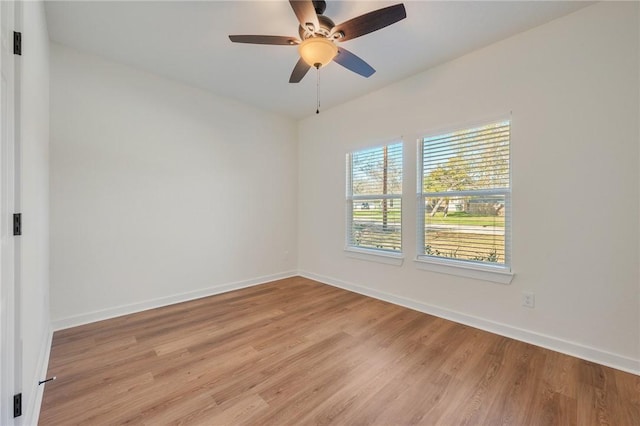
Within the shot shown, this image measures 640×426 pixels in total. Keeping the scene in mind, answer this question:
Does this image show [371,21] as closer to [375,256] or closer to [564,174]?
[564,174]

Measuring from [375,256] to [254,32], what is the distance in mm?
2837

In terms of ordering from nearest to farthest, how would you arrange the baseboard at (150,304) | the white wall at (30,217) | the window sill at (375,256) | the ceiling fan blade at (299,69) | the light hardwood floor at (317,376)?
1. the white wall at (30,217)
2. the light hardwood floor at (317,376)
3. the ceiling fan blade at (299,69)
4. the baseboard at (150,304)
5. the window sill at (375,256)

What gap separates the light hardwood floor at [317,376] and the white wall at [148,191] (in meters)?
0.52

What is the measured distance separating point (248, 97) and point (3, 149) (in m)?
3.01

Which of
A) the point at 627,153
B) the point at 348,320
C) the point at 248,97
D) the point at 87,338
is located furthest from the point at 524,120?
the point at 87,338

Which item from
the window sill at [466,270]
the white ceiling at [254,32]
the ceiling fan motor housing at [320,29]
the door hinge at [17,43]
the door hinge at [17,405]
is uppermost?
the white ceiling at [254,32]

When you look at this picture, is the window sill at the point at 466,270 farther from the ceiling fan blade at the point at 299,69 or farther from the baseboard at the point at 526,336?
the ceiling fan blade at the point at 299,69

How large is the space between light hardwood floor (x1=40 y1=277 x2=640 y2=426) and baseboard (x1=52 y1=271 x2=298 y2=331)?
0.12m

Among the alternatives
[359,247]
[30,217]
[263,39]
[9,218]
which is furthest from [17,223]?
[359,247]

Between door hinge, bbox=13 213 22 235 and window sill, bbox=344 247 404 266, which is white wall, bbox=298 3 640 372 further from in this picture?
door hinge, bbox=13 213 22 235

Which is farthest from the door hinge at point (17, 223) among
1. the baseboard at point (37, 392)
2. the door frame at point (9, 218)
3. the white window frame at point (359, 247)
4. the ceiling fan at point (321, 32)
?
the white window frame at point (359, 247)

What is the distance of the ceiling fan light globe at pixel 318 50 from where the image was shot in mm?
1988

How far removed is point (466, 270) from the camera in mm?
2762

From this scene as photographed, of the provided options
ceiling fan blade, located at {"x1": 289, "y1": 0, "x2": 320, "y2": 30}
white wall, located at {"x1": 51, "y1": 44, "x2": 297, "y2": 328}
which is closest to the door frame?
ceiling fan blade, located at {"x1": 289, "y1": 0, "x2": 320, "y2": 30}
